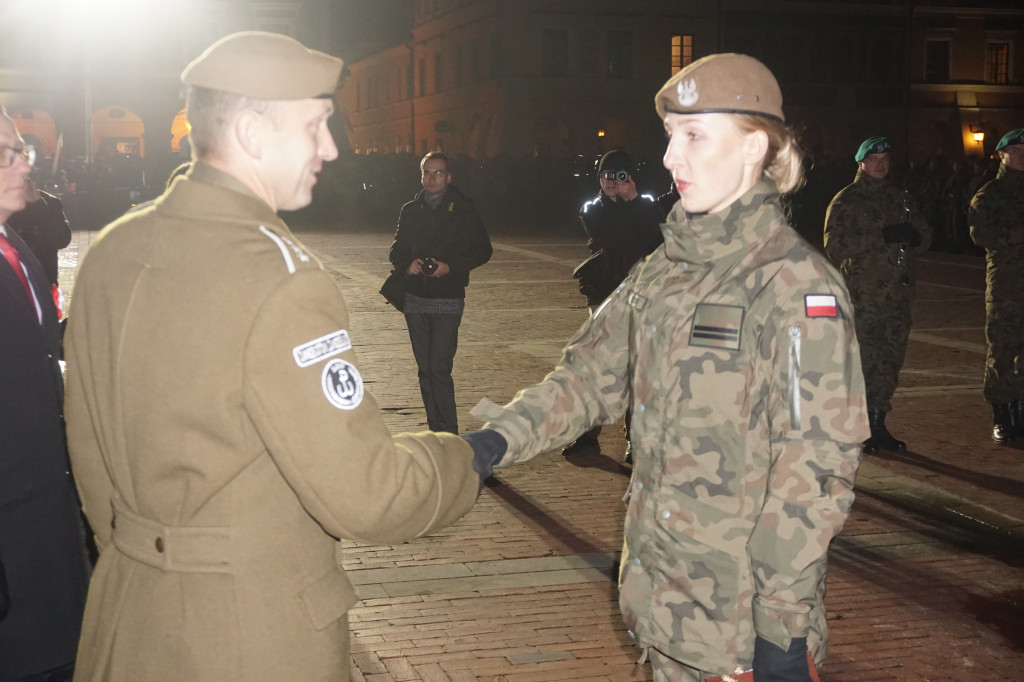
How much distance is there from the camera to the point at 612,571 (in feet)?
19.0

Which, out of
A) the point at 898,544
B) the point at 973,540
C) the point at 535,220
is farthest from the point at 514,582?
the point at 535,220

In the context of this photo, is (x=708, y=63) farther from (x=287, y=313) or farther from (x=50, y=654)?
(x=50, y=654)

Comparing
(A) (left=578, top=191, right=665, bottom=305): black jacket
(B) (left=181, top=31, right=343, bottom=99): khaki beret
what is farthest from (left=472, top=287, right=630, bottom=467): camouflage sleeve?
(A) (left=578, top=191, right=665, bottom=305): black jacket

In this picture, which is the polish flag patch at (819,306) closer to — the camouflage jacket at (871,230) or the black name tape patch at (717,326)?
the black name tape patch at (717,326)

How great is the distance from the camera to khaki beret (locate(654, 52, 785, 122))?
8.68 ft

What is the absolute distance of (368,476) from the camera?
2.21 meters

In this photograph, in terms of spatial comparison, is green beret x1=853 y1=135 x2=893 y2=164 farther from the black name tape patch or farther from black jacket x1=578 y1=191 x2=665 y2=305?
the black name tape patch

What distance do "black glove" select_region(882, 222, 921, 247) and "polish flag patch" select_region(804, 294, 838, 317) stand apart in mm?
6018

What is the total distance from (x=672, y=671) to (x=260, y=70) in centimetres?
163

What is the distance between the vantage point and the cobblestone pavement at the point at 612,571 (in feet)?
15.7

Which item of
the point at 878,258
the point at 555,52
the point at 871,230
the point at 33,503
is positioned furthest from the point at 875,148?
the point at 555,52

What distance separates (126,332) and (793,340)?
135 centimetres

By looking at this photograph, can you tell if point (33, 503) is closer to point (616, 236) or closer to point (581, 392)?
point (581, 392)

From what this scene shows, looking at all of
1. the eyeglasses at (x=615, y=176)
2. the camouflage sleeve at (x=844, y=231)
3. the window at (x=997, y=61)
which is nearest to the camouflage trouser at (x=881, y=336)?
the camouflage sleeve at (x=844, y=231)
